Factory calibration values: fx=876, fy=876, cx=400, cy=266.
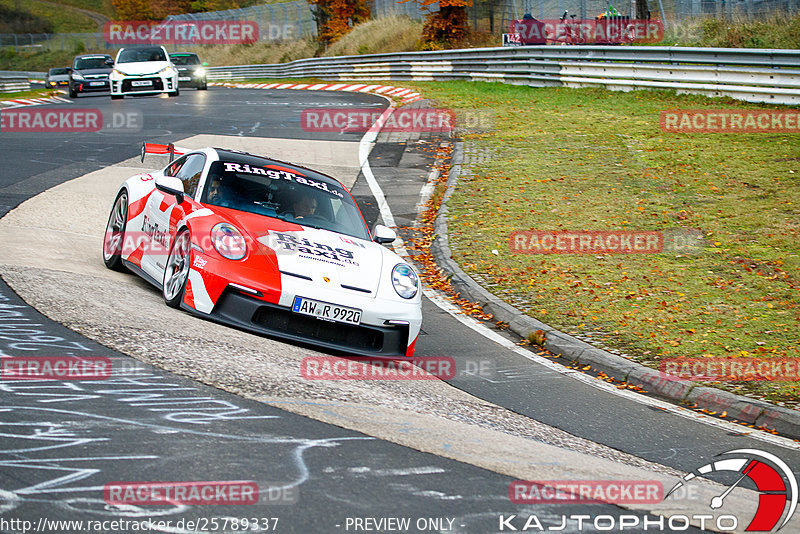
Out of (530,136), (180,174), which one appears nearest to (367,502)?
(180,174)

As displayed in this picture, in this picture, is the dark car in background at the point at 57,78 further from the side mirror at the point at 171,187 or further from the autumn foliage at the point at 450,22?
the side mirror at the point at 171,187

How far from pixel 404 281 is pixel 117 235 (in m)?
3.37

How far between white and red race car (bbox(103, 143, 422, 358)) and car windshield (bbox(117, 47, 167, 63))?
A: 21.3 meters

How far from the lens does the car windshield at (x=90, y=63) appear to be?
103ft

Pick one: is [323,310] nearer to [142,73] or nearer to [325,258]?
[325,258]

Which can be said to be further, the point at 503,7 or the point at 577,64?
the point at 503,7

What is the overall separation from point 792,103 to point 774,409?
13512 mm

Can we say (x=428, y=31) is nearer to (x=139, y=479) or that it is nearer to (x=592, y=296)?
(x=592, y=296)

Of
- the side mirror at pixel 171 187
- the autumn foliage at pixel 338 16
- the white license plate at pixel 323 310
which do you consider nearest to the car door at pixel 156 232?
the side mirror at pixel 171 187

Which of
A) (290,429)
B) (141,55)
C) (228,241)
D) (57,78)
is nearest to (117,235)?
(228,241)

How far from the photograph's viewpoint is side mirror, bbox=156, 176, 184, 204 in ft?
25.2

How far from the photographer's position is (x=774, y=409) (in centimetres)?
639

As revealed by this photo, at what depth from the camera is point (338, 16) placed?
5475cm

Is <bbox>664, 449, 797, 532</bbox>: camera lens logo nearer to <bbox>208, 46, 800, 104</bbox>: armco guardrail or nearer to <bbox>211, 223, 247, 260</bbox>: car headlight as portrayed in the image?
<bbox>211, 223, 247, 260</bbox>: car headlight
